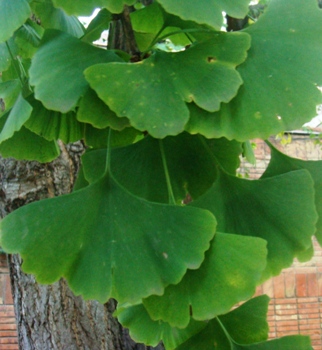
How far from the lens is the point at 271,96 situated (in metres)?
0.50

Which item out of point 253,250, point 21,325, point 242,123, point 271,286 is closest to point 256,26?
point 242,123

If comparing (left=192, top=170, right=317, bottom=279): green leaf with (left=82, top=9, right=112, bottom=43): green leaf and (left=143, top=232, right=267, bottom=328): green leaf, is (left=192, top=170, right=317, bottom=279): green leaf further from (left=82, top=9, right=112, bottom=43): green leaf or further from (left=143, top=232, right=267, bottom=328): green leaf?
(left=82, top=9, right=112, bottom=43): green leaf

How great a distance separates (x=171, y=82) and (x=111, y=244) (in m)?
0.15

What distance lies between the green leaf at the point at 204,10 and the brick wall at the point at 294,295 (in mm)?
2545

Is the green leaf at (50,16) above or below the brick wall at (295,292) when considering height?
above

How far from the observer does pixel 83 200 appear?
0.52m

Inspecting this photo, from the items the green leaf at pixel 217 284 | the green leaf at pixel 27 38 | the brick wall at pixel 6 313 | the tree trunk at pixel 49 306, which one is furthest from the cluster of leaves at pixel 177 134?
the brick wall at pixel 6 313

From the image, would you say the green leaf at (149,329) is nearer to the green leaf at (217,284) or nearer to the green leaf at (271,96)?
the green leaf at (217,284)

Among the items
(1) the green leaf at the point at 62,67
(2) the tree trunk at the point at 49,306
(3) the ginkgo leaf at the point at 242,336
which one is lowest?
(2) the tree trunk at the point at 49,306

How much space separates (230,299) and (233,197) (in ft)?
0.39

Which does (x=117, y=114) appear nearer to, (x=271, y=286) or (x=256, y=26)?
(x=256, y=26)

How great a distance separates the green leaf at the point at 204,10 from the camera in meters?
0.45

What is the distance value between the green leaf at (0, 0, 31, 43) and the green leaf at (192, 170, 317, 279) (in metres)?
0.24

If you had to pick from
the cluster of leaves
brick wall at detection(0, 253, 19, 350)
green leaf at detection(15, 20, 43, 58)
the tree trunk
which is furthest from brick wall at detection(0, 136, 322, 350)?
the cluster of leaves
